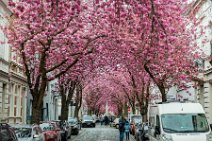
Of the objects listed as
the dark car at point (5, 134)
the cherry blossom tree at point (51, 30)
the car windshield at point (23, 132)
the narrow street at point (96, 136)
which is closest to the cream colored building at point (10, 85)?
the cherry blossom tree at point (51, 30)

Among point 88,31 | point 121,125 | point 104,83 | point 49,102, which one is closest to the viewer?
point 88,31

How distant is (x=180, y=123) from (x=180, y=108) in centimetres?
66

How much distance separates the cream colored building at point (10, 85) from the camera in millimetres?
27844

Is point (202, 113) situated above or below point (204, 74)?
below

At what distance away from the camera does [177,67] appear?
2367 centimetres

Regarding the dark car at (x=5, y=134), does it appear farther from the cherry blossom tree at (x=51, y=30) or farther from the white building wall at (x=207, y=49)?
the white building wall at (x=207, y=49)

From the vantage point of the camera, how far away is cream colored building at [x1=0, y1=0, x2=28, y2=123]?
27.8 m

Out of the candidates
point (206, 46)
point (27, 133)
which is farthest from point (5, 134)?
point (206, 46)

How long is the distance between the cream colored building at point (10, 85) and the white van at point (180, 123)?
42.0ft

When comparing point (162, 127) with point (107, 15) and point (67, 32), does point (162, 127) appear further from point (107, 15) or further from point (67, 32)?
point (67, 32)

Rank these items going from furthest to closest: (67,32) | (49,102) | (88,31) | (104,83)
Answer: (104,83) → (49,102) → (88,31) → (67,32)

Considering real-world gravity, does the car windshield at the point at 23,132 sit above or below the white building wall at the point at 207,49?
below

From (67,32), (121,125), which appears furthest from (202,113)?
(121,125)

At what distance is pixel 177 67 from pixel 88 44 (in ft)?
18.0
